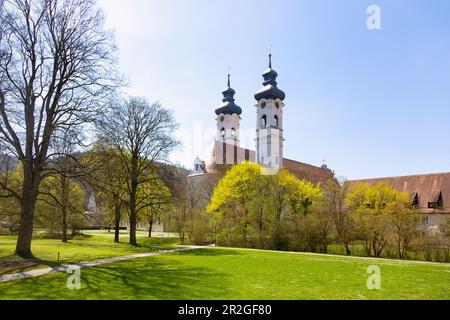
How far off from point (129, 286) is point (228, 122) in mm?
55285

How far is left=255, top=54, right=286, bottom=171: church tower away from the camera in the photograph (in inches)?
2162

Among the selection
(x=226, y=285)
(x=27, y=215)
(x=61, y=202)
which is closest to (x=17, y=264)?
(x=27, y=215)

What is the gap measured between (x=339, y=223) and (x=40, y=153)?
67.5 ft

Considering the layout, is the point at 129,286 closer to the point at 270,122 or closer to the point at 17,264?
the point at 17,264

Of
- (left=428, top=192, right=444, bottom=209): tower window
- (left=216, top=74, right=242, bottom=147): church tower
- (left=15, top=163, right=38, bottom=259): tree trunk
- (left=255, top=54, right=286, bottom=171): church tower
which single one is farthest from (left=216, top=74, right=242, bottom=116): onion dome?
(left=15, top=163, right=38, bottom=259): tree trunk

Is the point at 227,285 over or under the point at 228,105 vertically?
under

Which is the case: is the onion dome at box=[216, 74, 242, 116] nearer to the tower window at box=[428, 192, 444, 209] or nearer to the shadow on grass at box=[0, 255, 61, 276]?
the tower window at box=[428, 192, 444, 209]

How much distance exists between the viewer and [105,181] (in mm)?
18656

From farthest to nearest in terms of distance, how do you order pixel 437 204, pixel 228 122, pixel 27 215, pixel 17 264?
pixel 228 122
pixel 437 204
pixel 27 215
pixel 17 264

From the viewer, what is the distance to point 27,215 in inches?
647

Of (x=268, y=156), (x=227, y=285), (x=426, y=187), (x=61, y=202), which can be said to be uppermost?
(x=268, y=156)

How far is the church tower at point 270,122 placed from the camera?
54906 mm

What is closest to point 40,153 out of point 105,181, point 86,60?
point 105,181
